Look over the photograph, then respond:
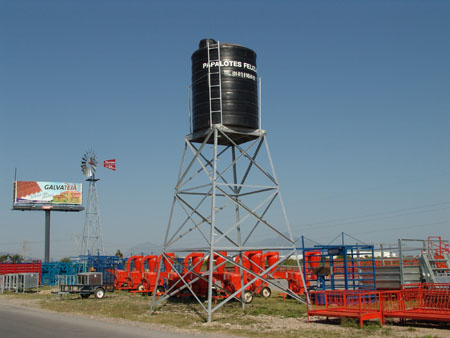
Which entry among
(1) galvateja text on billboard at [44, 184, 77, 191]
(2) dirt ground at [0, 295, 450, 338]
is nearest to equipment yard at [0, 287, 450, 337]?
(2) dirt ground at [0, 295, 450, 338]

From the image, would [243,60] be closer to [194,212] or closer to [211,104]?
[211,104]

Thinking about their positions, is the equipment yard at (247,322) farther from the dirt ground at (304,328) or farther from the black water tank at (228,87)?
the black water tank at (228,87)

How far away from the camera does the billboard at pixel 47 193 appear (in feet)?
225

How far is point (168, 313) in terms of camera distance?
76.0ft

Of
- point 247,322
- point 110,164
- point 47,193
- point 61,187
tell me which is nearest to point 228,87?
point 247,322

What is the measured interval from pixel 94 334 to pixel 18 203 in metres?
56.1

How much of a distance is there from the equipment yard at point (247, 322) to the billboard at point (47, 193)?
→ 4365 centimetres

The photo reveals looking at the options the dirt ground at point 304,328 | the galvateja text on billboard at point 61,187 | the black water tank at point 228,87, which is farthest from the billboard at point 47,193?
the dirt ground at point 304,328

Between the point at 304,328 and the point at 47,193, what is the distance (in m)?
59.1

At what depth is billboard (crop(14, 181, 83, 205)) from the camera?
68.4 meters

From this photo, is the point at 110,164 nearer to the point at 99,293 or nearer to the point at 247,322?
the point at 99,293

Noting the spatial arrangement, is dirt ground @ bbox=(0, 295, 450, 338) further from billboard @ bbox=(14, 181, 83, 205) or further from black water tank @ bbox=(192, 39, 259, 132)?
billboard @ bbox=(14, 181, 83, 205)

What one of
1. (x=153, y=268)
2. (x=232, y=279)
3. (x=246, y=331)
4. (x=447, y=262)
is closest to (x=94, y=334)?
(x=246, y=331)

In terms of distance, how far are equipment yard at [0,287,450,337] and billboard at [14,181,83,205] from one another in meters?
43.7
